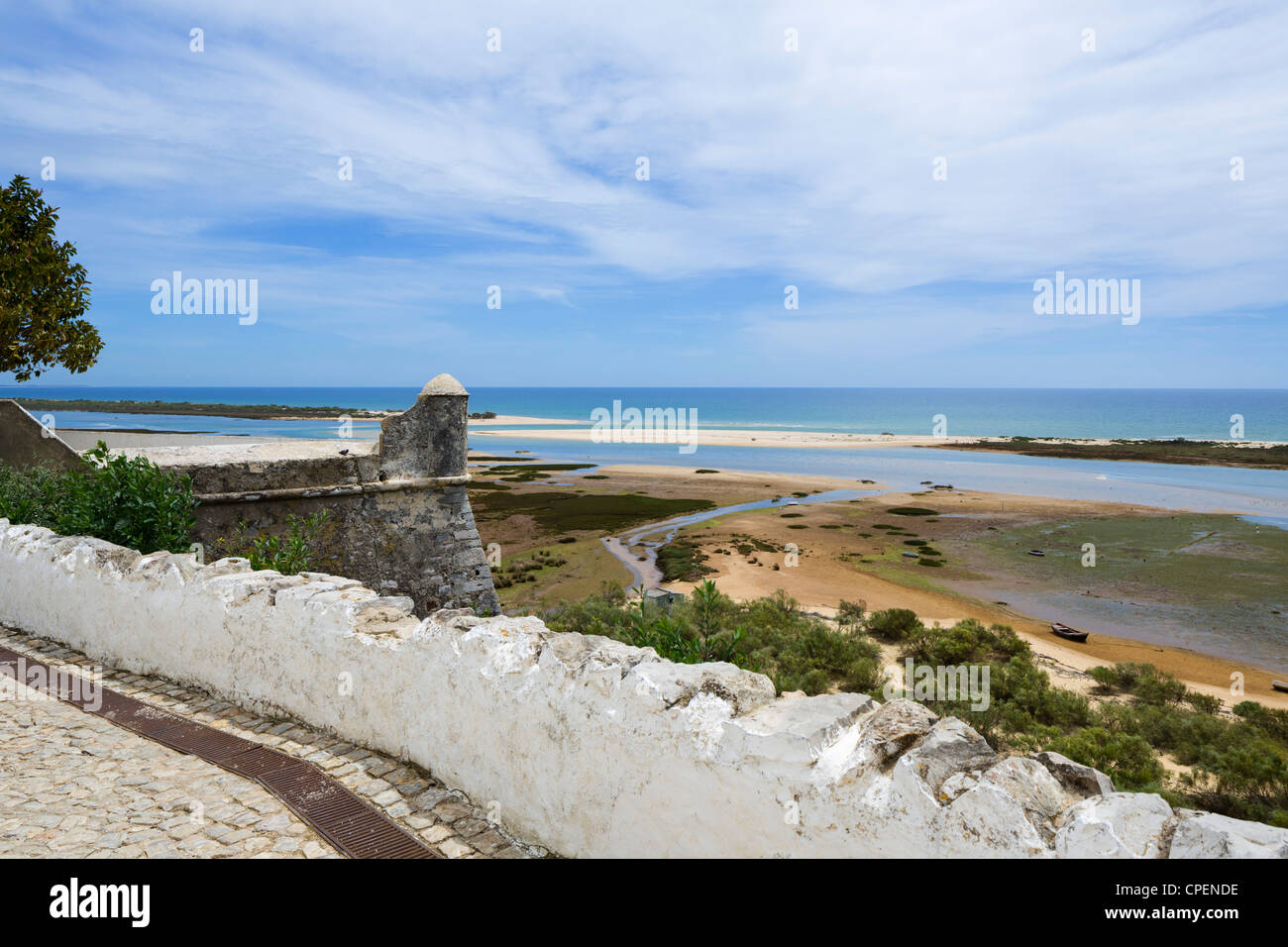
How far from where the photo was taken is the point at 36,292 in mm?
15242

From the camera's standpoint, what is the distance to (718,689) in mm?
3482

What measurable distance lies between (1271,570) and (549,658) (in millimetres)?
25255

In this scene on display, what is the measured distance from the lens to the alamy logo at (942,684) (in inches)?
433

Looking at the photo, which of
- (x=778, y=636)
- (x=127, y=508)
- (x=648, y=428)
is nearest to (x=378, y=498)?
(x=127, y=508)

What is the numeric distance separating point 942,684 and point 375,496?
973 cm

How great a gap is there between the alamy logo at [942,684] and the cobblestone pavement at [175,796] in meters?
8.07

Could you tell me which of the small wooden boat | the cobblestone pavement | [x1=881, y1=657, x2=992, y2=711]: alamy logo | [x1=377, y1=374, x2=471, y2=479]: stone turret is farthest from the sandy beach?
the cobblestone pavement

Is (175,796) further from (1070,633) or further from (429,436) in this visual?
(1070,633)

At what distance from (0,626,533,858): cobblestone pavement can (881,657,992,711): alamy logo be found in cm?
807

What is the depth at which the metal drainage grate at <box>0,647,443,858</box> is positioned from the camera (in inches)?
155

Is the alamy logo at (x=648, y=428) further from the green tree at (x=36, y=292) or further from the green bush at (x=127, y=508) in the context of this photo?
the green bush at (x=127, y=508)
